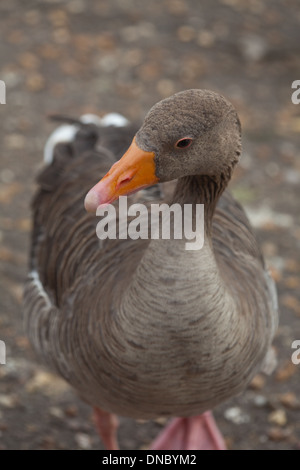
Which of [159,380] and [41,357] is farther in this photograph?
[41,357]

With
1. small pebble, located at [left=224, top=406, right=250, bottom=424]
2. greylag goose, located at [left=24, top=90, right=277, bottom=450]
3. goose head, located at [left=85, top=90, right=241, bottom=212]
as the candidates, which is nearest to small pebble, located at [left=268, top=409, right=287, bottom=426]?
small pebble, located at [left=224, top=406, right=250, bottom=424]

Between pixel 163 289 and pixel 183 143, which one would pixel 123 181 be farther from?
pixel 163 289

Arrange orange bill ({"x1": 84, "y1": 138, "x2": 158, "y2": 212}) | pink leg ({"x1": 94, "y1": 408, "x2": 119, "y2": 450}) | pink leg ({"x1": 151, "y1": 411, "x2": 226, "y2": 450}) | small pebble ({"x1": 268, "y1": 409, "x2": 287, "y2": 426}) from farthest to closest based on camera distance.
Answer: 1. small pebble ({"x1": 268, "y1": 409, "x2": 287, "y2": 426})
2. pink leg ({"x1": 151, "y1": 411, "x2": 226, "y2": 450})
3. pink leg ({"x1": 94, "y1": 408, "x2": 119, "y2": 450})
4. orange bill ({"x1": 84, "y1": 138, "x2": 158, "y2": 212})

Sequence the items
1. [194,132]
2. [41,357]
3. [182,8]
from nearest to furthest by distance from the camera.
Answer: [194,132] < [41,357] < [182,8]

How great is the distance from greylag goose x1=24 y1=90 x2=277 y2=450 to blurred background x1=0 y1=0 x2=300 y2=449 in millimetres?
720

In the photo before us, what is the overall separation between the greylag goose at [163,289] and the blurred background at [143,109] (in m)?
0.72

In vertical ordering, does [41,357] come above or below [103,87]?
below

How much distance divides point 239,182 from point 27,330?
9.19ft

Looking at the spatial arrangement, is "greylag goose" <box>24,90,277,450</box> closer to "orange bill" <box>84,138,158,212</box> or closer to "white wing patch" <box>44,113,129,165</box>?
"orange bill" <box>84,138,158,212</box>

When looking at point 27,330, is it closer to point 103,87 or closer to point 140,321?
point 140,321

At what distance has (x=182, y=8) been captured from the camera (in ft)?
27.4

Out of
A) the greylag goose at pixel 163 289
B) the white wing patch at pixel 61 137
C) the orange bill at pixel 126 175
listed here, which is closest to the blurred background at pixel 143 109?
the greylag goose at pixel 163 289

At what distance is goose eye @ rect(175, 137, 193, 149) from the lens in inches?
101
